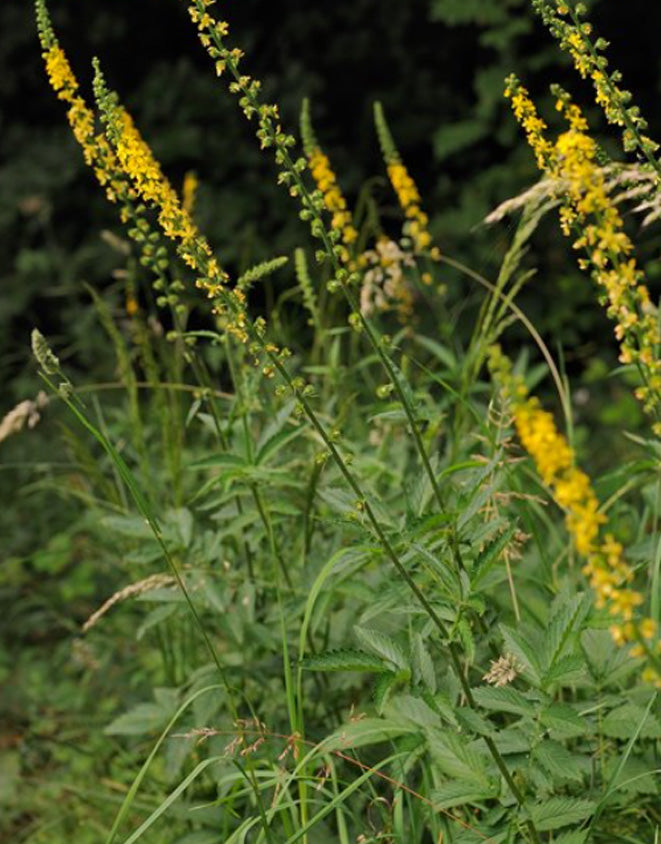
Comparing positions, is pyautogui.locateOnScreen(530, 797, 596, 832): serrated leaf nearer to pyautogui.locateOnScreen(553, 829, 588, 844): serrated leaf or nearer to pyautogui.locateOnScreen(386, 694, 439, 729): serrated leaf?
pyautogui.locateOnScreen(553, 829, 588, 844): serrated leaf

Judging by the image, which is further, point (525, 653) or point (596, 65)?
point (525, 653)

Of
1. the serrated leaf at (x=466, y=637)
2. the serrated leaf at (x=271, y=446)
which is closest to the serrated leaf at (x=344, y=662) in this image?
the serrated leaf at (x=466, y=637)

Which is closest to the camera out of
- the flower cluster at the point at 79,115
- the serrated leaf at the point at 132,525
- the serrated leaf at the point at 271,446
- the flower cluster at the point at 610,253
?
the flower cluster at the point at 610,253

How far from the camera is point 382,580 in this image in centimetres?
270

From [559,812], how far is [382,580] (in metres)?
0.74

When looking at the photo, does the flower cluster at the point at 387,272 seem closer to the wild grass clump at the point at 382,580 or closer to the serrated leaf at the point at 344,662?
the wild grass clump at the point at 382,580

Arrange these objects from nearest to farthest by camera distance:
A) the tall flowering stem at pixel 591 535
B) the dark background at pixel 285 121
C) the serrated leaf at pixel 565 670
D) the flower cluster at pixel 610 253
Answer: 1. the tall flowering stem at pixel 591 535
2. the flower cluster at pixel 610 253
3. the serrated leaf at pixel 565 670
4. the dark background at pixel 285 121

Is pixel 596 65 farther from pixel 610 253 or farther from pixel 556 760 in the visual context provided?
pixel 556 760

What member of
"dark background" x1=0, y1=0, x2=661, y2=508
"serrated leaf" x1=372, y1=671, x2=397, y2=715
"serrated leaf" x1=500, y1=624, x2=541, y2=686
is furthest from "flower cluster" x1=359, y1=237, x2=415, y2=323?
"dark background" x1=0, y1=0, x2=661, y2=508

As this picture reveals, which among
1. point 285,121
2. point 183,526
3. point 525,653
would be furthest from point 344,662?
point 285,121

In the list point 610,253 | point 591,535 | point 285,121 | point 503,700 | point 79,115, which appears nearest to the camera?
point 591,535

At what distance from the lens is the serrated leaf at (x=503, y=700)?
204 cm

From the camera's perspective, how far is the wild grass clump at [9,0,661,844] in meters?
1.93

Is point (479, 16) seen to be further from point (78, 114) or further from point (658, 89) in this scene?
point (78, 114)
